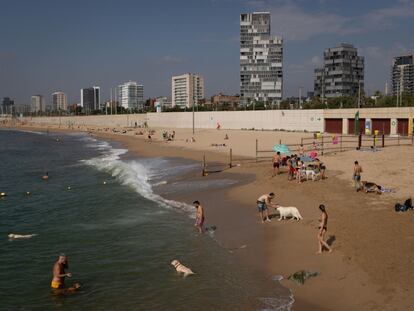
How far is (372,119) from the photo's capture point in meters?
55.5

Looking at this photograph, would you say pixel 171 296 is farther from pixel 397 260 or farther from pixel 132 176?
pixel 132 176

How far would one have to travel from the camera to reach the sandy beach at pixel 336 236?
10.6 m

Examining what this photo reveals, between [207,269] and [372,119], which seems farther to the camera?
[372,119]

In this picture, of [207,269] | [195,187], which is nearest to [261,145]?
[195,187]

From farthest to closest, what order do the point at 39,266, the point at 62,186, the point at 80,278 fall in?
1. the point at 62,186
2. the point at 39,266
3. the point at 80,278

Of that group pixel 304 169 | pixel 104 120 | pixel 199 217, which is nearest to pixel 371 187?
pixel 304 169

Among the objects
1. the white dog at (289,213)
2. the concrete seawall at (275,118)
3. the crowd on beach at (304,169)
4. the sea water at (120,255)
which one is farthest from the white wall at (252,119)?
the white dog at (289,213)

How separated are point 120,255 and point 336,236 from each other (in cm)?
732

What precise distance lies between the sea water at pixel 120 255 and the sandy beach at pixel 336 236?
95cm

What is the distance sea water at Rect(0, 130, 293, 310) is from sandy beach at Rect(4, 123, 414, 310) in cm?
95

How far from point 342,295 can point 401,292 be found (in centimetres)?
131

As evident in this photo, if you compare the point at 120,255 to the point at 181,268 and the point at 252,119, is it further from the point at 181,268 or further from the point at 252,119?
the point at 252,119

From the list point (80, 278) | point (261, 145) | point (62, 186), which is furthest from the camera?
point (261, 145)

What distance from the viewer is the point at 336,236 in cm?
1445
